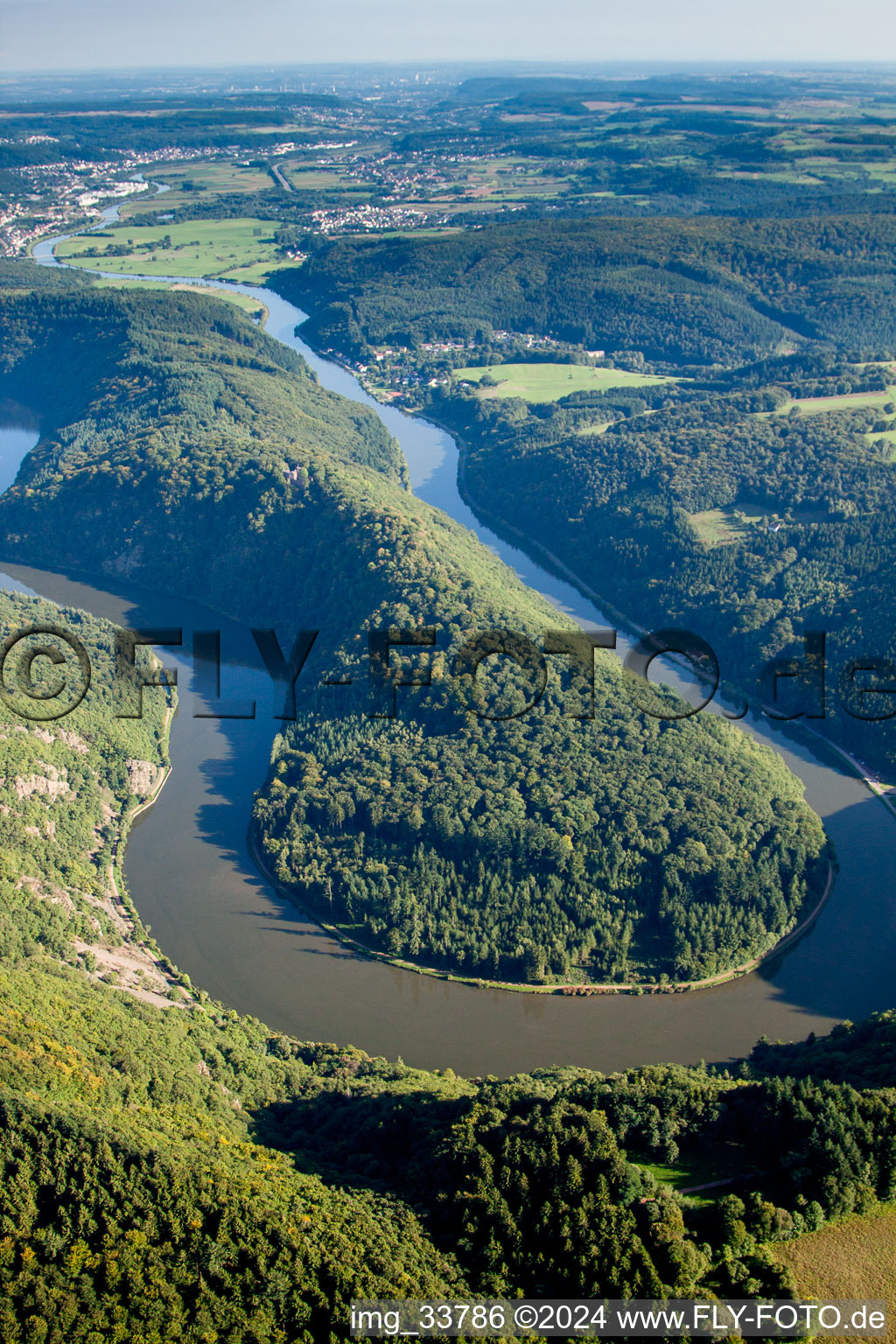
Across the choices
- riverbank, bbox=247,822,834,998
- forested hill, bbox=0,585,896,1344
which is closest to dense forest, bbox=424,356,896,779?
riverbank, bbox=247,822,834,998

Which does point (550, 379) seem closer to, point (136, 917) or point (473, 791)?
point (473, 791)

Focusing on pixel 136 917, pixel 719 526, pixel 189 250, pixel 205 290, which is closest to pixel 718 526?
pixel 719 526

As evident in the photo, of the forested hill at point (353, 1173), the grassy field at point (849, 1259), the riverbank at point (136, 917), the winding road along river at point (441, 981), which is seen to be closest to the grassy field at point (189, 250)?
the riverbank at point (136, 917)

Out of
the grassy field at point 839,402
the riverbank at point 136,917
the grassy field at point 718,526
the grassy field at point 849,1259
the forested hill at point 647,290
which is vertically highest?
the forested hill at point 647,290

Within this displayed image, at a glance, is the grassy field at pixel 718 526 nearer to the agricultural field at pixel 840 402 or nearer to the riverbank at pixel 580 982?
the agricultural field at pixel 840 402

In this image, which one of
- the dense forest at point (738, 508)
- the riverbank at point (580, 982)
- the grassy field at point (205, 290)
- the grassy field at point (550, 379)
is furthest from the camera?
the grassy field at point (205, 290)

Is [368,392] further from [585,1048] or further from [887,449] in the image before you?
[585,1048]
